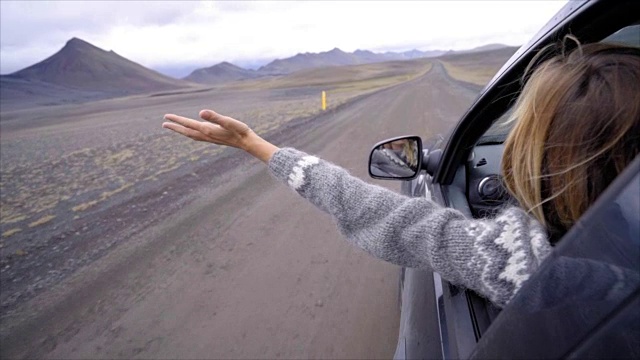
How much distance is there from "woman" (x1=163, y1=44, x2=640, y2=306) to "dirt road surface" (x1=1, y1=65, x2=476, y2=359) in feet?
5.32

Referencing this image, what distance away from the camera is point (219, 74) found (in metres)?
168

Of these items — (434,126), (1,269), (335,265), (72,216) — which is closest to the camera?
(335,265)

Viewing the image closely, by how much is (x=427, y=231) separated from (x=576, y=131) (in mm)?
415

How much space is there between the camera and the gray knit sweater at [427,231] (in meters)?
0.80

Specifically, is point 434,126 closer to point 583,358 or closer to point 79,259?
point 79,259

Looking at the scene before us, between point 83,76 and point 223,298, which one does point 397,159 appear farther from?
point 83,76

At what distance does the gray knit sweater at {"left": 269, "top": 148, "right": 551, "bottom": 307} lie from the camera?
798 mm

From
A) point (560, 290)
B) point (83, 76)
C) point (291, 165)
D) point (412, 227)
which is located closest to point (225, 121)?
point (291, 165)

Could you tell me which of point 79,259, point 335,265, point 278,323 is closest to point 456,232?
point 278,323

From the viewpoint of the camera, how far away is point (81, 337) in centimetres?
257

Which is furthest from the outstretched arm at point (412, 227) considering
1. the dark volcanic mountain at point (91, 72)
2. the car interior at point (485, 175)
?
the dark volcanic mountain at point (91, 72)

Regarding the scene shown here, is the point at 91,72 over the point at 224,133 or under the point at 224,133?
over

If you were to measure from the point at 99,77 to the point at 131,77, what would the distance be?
9000 mm

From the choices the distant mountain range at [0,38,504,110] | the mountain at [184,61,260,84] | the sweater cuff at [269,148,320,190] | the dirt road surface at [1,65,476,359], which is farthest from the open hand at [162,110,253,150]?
the mountain at [184,61,260,84]
